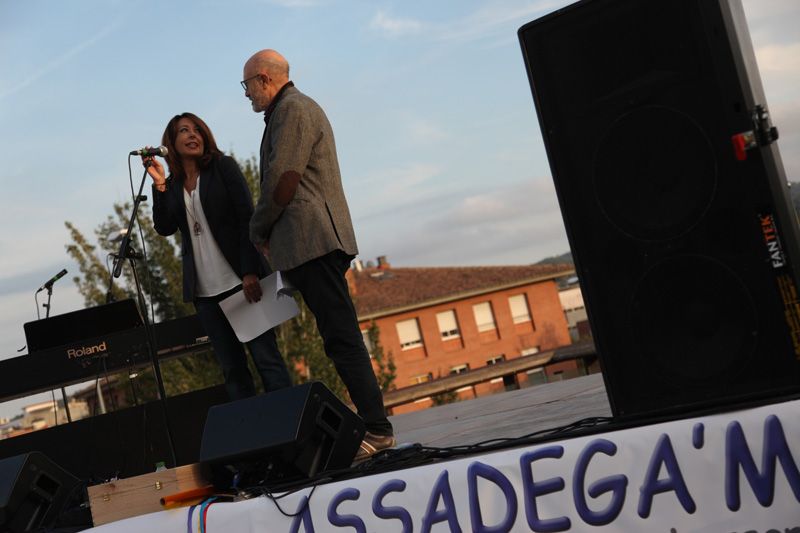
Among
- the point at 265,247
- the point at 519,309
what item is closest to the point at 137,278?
the point at 265,247

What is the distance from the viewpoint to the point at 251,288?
3.69 meters

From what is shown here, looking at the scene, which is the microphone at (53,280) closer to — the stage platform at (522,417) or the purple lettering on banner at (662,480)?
the stage platform at (522,417)

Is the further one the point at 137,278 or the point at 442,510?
the point at 137,278

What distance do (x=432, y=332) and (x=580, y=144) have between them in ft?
131

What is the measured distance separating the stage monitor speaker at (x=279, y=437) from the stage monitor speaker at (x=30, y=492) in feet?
2.88

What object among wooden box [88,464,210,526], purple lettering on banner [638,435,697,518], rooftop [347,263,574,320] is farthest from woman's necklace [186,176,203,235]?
rooftop [347,263,574,320]

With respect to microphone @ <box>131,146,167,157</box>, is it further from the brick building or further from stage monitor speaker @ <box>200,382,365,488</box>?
the brick building

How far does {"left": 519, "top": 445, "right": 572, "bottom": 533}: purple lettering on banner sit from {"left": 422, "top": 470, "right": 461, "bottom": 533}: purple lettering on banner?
0.21m

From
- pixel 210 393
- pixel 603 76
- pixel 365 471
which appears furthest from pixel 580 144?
pixel 210 393

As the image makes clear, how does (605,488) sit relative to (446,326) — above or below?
below

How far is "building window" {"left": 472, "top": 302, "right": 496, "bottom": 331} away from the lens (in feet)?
144

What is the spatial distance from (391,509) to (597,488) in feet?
1.97

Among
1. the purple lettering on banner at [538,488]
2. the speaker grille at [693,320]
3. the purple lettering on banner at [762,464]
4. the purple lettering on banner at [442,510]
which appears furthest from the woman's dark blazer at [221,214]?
the purple lettering on banner at [762,464]

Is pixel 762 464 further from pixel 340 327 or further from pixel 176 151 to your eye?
A: pixel 176 151
